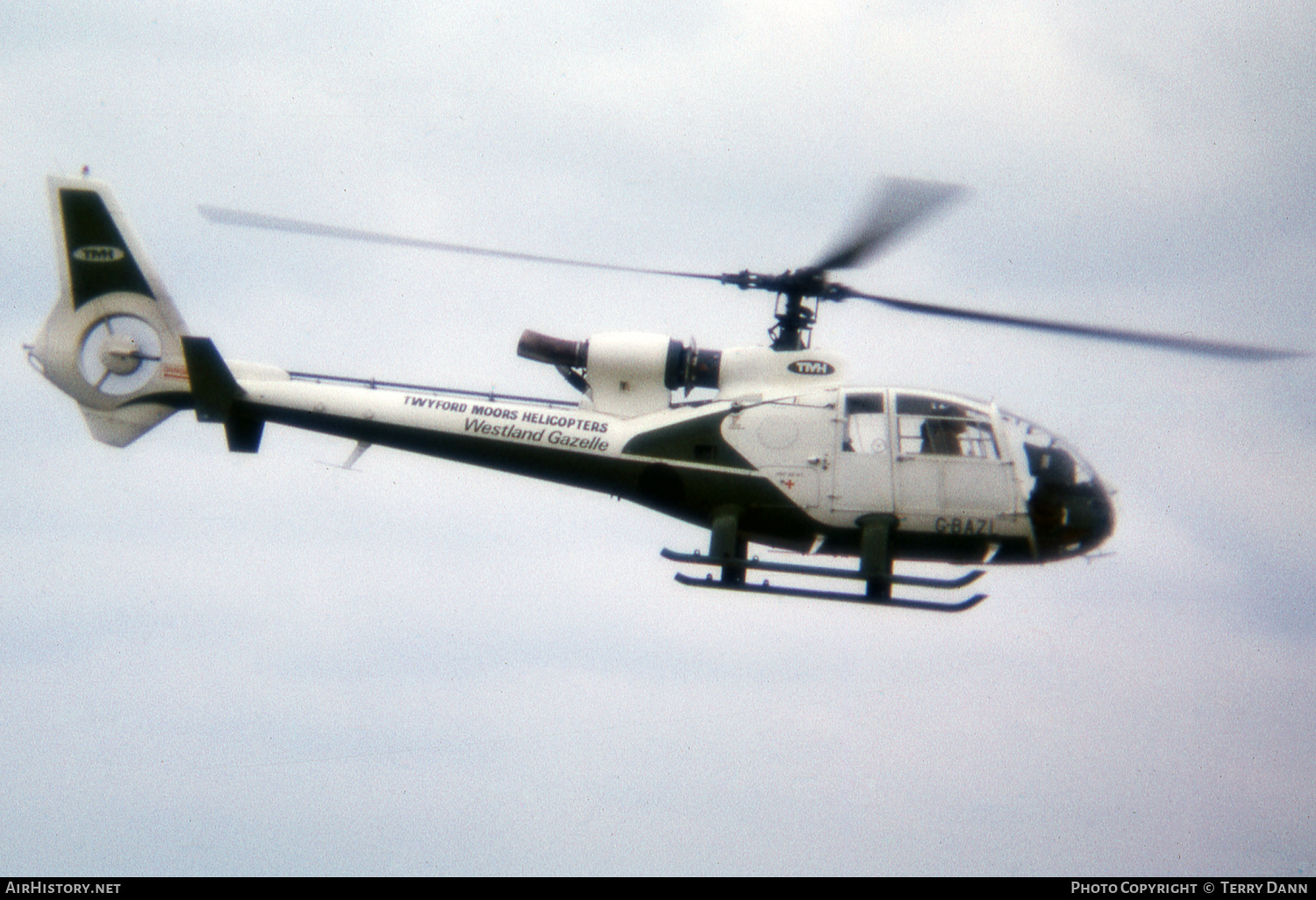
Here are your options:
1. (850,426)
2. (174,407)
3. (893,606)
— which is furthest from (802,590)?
(174,407)

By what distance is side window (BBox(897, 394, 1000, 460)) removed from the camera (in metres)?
16.8

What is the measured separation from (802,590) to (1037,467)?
3452 millimetres

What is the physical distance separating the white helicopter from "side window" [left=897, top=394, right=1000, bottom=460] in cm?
2

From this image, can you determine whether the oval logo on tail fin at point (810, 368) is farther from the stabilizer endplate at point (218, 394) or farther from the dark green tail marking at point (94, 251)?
the dark green tail marking at point (94, 251)

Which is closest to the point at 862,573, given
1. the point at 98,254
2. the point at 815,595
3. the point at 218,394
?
the point at 815,595

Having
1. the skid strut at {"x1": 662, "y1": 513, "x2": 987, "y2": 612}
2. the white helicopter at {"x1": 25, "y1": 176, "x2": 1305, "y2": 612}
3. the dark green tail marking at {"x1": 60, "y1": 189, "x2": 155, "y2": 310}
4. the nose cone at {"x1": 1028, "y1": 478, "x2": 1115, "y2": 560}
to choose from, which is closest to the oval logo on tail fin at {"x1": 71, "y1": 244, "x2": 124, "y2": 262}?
the dark green tail marking at {"x1": 60, "y1": 189, "x2": 155, "y2": 310}

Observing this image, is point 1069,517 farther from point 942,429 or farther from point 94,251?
point 94,251

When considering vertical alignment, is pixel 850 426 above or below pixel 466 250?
below

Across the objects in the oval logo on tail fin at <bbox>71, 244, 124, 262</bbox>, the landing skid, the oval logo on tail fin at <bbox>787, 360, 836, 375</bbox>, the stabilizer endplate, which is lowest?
the landing skid

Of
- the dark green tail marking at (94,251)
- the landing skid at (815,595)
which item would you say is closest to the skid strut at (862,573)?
the landing skid at (815,595)

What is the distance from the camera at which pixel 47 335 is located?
61.1ft

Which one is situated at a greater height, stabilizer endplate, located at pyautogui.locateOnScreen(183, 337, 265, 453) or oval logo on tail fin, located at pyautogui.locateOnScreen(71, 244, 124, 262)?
oval logo on tail fin, located at pyautogui.locateOnScreen(71, 244, 124, 262)

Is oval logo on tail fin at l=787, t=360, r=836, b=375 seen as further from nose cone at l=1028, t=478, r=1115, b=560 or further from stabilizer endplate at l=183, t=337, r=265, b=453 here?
stabilizer endplate at l=183, t=337, r=265, b=453
